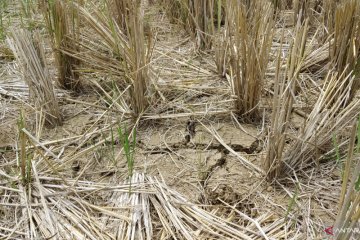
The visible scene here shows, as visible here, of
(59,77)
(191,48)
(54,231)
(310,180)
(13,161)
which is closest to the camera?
(54,231)

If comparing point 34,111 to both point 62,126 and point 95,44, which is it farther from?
point 95,44

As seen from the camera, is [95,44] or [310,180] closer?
[310,180]

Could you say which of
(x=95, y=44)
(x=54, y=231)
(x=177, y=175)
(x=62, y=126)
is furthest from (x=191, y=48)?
(x=54, y=231)

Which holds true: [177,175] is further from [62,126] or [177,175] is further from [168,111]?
[62,126]

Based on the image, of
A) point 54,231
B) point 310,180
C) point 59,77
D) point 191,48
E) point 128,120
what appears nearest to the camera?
point 54,231

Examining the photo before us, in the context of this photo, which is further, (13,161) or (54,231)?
(13,161)

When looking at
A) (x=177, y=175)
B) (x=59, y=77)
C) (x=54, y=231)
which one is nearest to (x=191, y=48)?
(x=59, y=77)

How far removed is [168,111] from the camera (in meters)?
1.90

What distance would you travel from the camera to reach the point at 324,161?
1558mm

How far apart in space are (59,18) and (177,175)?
3.10ft

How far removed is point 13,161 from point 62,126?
297 millimetres

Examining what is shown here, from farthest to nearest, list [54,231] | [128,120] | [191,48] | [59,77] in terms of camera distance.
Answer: [191,48], [59,77], [128,120], [54,231]

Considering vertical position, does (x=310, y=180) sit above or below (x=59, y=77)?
below

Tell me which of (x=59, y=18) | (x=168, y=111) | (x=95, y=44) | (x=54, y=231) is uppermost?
(x=59, y=18)
